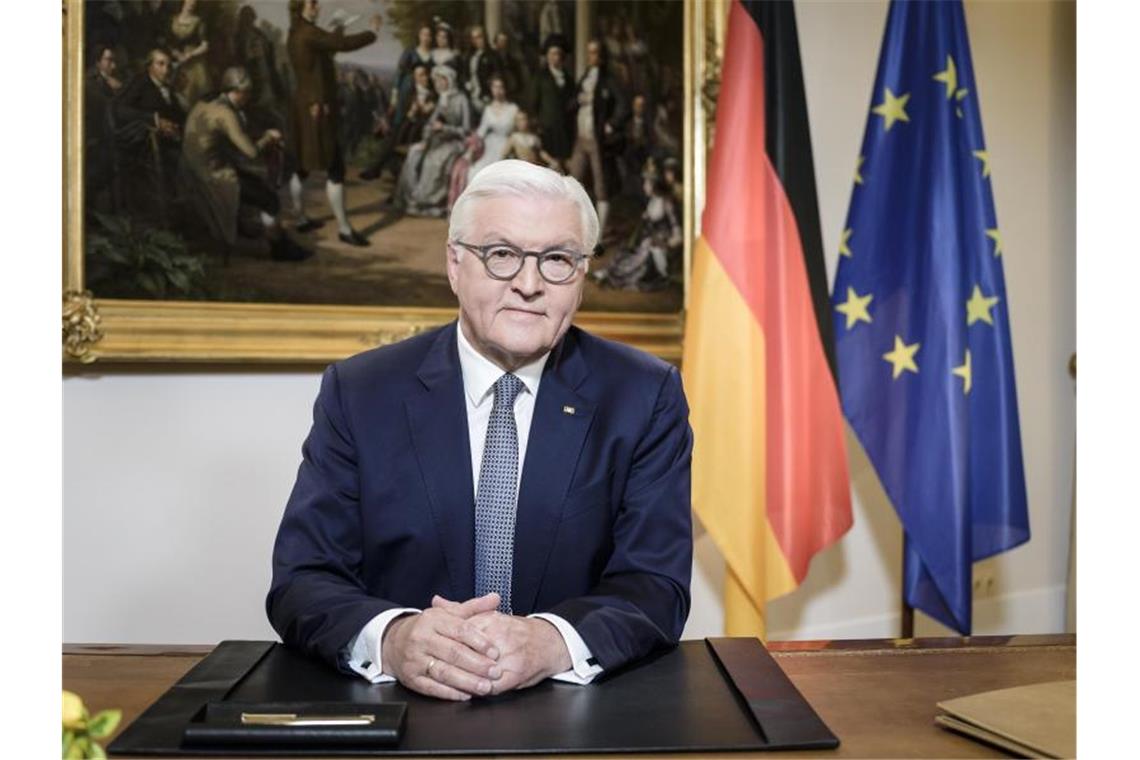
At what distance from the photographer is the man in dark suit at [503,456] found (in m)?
2.25

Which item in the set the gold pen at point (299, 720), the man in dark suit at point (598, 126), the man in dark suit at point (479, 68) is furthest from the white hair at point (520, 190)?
the man in dark suit at point (598, 126)

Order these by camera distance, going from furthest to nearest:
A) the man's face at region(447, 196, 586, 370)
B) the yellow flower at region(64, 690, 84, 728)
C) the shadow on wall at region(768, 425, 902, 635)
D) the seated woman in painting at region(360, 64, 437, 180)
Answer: the shadow on wall at region(768, 425, 902, 635) < the seated woman in painting at region(360, 64, 437, 180) < the man's face at region(447, 196, 586, 370) < the yellow flower at region(64, 690, 84, 728)

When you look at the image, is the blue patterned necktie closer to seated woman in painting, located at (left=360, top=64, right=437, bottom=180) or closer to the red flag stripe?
the red flag stripe

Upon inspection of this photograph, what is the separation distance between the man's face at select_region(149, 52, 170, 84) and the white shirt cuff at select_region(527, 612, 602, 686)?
2798 millimetres

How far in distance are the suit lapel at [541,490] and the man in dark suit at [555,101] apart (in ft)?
7.69

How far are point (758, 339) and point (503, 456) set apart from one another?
5.94ft

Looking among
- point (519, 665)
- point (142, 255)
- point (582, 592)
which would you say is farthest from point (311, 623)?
point (142, 255)

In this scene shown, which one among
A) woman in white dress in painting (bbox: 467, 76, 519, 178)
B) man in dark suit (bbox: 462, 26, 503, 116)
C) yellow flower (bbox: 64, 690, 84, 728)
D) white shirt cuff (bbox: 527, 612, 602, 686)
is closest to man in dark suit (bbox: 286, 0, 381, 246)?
man in dark suit (bbox: 462, 26, 503, 116)

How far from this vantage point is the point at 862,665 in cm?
183

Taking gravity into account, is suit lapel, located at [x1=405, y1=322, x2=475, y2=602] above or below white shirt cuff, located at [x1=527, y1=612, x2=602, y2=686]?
above

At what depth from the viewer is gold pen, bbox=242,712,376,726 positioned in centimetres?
139

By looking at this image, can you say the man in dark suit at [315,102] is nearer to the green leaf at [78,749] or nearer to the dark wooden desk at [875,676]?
the dark wooden desk at [875,676]

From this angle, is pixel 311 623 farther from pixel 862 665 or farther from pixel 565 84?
pixel 565 84

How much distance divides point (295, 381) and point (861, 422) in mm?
2051
